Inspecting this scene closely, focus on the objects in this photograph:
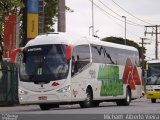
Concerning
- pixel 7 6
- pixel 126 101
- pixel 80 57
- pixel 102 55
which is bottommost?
pixel 126 101

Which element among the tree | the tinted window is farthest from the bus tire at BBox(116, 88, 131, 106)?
the tree

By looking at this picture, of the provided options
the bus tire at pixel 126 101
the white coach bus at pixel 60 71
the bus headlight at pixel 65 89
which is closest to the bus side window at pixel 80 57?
the white coach bus at pixel 60 71

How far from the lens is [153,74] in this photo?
37438mm

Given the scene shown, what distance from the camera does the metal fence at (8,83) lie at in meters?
33.2

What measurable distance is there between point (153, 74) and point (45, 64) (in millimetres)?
14831

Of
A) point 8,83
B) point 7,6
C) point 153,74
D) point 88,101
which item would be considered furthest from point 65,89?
point 7,6

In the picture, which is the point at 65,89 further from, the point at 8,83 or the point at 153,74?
the point at 153,74

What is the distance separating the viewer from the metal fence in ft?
109

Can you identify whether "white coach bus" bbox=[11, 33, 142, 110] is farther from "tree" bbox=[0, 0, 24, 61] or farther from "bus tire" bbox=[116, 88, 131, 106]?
"tree" bbox=[0, 0, 24, 61]

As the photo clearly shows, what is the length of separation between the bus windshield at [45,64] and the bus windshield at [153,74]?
1430 centimetres

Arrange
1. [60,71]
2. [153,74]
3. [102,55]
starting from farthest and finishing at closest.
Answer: [153,74]
[102,55]
[60,71]

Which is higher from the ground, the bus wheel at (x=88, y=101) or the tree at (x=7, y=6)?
the tree at (x=7, y=6)

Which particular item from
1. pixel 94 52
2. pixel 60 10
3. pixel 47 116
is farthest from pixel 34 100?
pixel 47 116

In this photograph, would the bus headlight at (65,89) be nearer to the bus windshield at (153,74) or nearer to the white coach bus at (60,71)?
the white coach bus at (60,71)
